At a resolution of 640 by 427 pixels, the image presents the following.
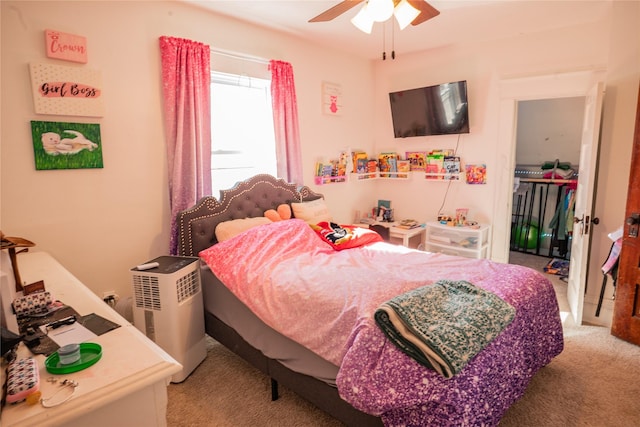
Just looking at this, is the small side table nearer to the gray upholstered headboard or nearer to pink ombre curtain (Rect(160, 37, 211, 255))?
the gray upholstered headboard

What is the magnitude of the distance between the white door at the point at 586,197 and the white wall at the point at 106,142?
Answer: 2838 mm

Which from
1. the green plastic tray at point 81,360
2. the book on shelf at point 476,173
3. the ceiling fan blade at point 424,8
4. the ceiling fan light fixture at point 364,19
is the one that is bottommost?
the green plastic tray at point 81,360

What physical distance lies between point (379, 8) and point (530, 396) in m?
2.40

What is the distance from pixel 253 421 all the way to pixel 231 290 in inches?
29.3

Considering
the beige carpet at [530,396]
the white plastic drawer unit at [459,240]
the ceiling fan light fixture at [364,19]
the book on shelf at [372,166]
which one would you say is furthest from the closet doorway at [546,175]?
the ceiling fan light fixture at [364,19]

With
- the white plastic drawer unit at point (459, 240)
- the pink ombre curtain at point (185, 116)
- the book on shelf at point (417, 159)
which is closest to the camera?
the pink ombre curtain at point (185, 116)

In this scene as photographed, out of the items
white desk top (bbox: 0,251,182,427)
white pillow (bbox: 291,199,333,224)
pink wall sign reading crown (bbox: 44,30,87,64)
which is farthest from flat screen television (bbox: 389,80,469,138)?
white desk top (bbox: 0,251,182,427)

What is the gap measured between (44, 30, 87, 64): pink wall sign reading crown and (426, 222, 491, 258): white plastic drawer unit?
3.51m

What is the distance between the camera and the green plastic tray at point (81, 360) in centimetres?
95

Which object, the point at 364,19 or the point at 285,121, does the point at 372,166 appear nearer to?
the point at 285,121

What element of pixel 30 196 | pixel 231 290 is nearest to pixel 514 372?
pixel 231 290

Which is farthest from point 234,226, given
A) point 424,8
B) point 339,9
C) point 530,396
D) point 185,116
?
point 530,396

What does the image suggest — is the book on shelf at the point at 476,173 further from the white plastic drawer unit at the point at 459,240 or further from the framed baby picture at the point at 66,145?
the framed baby picture at the point at 66,145

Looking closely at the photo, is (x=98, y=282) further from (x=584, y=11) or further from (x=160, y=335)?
(x=584, y=11)
